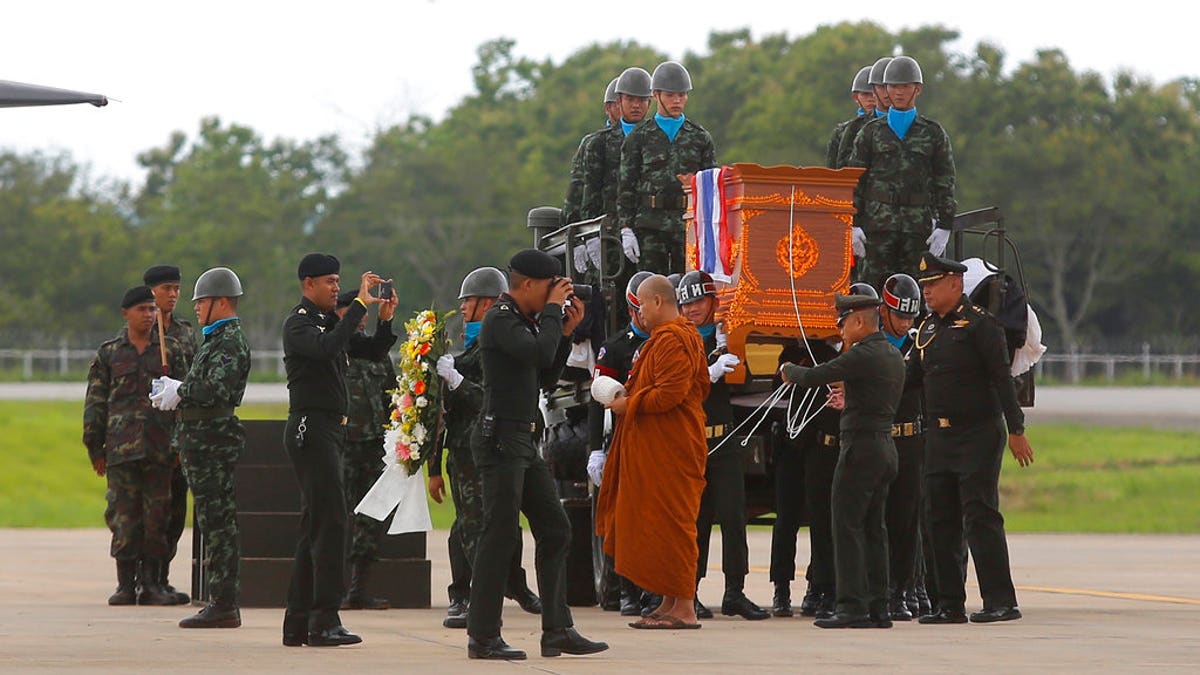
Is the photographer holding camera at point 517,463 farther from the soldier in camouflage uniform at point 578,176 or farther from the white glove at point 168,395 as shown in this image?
the soldier in camouflage uniform at point 578,176

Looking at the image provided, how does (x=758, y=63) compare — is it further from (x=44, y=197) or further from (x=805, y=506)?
(x=805, y=506)

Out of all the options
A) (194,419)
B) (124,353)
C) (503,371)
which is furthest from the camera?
(124,353)

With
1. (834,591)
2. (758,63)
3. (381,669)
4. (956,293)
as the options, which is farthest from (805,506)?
(758,63)

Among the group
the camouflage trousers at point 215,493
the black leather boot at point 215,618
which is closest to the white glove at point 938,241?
the camouflage trousers at point 215,493

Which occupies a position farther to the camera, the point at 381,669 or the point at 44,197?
the point at 44,197

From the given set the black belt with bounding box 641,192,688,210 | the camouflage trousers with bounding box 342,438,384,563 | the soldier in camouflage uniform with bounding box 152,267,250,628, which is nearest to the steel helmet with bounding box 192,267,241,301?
the soldier in camouflage uniform with bounding box 152,267,250,628

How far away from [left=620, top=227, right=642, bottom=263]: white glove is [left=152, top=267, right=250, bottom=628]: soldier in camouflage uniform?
297cm

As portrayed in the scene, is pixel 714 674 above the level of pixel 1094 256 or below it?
below

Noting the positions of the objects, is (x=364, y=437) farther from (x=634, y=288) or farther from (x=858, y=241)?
(x=858, y=241)

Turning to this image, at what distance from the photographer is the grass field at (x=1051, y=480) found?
27.1 meters

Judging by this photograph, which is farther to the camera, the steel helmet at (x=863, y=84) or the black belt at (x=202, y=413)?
the steel helmet at (x=863, y=84)

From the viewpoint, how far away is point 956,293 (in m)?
12.1

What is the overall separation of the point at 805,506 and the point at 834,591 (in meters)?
0.69

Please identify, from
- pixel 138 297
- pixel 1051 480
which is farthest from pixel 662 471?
pixel 1051 480
